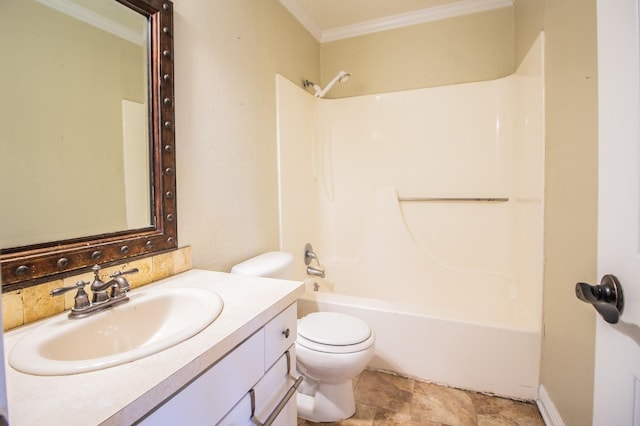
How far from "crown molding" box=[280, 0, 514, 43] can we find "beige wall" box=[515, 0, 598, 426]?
0.72 meters

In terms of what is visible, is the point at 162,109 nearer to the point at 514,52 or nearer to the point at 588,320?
the point at 588,320

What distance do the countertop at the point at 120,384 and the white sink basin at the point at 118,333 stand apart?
0.02m

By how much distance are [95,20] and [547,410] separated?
236cm

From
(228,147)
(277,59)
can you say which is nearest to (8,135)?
(228,147)

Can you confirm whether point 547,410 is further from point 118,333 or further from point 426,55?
point 426,55

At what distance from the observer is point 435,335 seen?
1.58 m

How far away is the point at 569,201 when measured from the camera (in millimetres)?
1158

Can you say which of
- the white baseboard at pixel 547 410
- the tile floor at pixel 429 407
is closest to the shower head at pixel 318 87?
the tile floor at pixel 429 407

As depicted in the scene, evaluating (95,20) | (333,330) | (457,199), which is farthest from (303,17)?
(333,330)

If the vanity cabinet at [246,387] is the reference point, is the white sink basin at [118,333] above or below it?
above

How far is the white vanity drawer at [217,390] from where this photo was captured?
56cm

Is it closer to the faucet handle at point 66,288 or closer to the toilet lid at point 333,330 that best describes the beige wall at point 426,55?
the toilet lid at point 333,330

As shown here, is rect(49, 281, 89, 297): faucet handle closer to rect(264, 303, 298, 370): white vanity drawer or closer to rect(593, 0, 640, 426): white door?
rect(264, 303, 298, 370): white vanity drawer

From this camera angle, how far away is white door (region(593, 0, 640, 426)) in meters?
0.52
